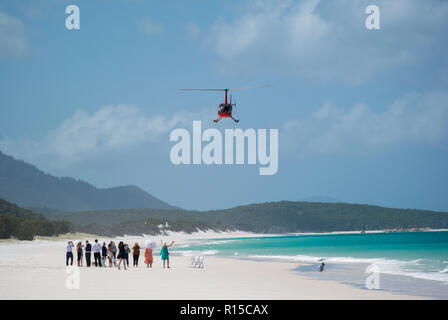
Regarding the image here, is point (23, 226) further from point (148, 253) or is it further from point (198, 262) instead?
point (148, 253)

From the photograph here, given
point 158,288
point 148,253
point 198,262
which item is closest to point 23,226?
point 198,262

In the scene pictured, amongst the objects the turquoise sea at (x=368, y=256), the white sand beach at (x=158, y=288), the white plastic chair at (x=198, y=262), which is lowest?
the turquoise sea at (x=368, y=256)

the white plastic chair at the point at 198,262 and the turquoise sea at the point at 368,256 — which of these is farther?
the white plastic chair at the point at 198,262

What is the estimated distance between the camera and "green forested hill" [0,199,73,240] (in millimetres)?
61034

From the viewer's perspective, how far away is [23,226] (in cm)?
6519

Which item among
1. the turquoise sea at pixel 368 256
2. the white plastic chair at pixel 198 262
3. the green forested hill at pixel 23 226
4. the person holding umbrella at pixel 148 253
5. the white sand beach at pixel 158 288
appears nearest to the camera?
the white sand beach at pixel 158 288

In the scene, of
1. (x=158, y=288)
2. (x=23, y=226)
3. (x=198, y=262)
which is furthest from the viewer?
(x=23, y=226)

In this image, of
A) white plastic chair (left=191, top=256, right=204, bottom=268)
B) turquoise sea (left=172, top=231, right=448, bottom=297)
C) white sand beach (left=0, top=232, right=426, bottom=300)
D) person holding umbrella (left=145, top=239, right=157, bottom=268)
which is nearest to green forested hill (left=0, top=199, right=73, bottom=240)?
turquoise sea (left=172, top=231, right=448, bottom=297)

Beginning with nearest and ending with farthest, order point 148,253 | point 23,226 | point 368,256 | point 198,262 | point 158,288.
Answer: point 158,288 < point 148,253 < point 198,262 < point 368,256 < point 23,226

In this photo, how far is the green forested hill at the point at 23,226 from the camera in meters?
61.0

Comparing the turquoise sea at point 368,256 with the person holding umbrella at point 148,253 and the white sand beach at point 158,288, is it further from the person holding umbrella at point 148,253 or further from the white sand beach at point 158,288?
the person holding umbrella at point 148,253

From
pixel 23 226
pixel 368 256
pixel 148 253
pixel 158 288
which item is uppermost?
pixel 23 226

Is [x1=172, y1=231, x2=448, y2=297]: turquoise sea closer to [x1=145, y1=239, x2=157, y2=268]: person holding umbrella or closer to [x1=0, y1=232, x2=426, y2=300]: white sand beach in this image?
[x1=0, y1=232, x2=426, y2=300]: white sand beach

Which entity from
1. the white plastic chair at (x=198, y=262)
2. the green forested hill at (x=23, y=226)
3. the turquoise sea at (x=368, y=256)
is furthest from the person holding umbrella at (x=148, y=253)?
the green forested hill at (x=23, y=226)
